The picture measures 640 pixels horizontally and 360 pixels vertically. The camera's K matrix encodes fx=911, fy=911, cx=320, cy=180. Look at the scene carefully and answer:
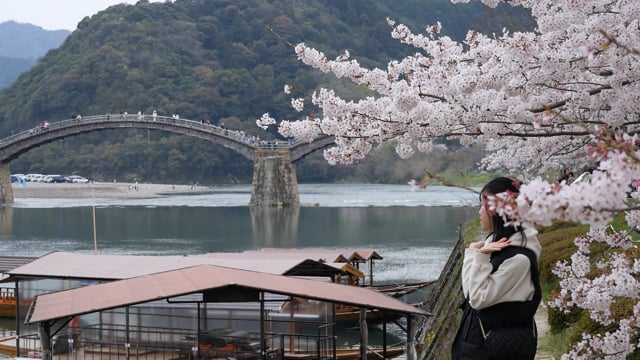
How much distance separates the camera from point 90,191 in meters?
67.4

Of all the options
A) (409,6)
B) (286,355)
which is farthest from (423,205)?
(409,6)

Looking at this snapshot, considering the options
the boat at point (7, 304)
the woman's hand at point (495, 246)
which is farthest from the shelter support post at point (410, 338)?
the boat at point (7, 304)

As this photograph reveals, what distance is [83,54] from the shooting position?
280 ft

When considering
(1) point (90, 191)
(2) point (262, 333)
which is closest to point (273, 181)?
(1) point (90, 191)

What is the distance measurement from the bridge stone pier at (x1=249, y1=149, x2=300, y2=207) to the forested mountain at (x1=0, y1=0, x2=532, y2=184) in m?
20.1

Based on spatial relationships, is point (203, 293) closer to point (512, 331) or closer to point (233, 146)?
point (512, 331)

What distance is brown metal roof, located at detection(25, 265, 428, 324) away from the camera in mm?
7984

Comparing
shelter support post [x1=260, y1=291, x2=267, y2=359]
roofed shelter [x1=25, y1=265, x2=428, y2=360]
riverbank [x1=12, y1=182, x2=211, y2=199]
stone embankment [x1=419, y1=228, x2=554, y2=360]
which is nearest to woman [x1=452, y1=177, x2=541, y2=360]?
stone embankment [x1=419, y1=228, x2=554, y2=360]

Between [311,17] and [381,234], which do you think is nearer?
[381,234]

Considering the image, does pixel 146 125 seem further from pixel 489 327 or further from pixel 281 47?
pixel 489 327

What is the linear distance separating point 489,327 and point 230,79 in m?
77.4

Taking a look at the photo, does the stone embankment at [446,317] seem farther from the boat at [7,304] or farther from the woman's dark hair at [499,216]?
the boat at [7,304]

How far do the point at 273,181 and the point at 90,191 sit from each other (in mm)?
20956

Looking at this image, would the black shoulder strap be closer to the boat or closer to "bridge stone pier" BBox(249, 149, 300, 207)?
the boat
